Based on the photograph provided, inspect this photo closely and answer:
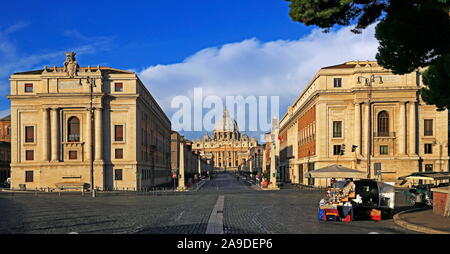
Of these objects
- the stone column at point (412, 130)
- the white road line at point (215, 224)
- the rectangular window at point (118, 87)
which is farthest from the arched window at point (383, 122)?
the white road line at point (215, 224)

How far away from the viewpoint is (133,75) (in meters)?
62.6

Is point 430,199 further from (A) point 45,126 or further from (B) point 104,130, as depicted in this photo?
(A) point 45,126

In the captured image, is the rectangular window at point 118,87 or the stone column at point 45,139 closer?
the stone column at point 45,139

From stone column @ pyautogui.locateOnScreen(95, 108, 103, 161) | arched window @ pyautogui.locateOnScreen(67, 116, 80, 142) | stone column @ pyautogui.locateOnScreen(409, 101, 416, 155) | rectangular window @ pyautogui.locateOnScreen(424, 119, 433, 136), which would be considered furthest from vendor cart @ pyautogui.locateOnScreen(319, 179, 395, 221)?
arched window @ pyautogui.locateOnScreen(67, 116, 80, 142)

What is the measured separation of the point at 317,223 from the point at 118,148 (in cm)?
4575

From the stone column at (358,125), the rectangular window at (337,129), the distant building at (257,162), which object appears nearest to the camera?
the stone column at (358,125)

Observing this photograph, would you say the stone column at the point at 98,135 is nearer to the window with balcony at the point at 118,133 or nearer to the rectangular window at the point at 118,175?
the window with balcony at the point at 118,133

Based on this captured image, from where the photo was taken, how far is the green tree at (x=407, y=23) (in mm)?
16797

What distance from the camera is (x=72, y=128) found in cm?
6219

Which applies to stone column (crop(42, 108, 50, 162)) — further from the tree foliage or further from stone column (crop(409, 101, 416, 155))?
the tree foliage

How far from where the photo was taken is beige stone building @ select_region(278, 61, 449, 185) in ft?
201

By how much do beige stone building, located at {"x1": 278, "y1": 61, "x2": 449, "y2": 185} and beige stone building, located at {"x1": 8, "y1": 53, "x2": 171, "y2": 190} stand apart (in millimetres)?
23526

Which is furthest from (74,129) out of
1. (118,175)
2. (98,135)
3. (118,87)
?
(118,175)

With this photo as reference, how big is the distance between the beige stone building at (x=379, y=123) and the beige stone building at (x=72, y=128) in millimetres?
23526
